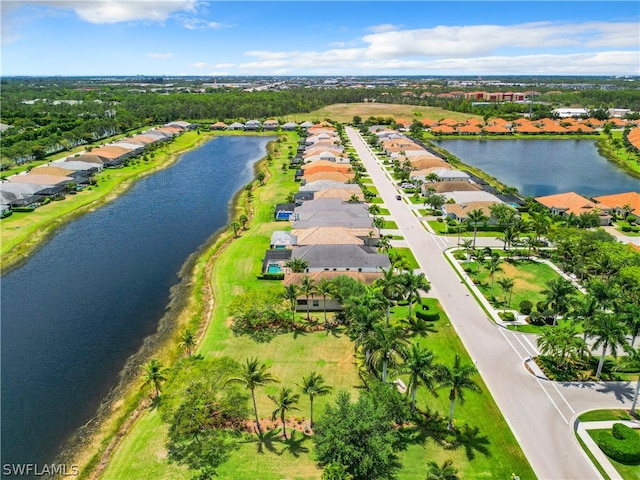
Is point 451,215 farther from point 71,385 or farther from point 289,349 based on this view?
point 71,385

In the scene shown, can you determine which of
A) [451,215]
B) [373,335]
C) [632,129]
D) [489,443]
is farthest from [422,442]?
[632,129]

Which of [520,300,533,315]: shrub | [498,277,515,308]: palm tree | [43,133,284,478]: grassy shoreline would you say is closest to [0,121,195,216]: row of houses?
[43,133,284,478]: grassy shoreline

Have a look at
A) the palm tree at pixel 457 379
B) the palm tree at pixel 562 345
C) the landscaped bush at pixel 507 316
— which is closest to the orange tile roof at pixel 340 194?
the landscaped bush at pixel 507 316

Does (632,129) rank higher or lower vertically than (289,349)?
higher

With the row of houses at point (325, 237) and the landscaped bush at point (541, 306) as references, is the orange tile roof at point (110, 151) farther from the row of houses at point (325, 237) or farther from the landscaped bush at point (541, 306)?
the landscaped bush at point (541, 306)

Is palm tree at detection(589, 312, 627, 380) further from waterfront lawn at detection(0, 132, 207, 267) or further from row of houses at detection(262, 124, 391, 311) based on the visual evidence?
waterfront lawn at detection(0, 132, 207, 267)

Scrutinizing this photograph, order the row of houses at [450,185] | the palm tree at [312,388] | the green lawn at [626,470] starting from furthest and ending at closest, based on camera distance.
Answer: the row of houses at [450,185] → the palm tree at [312,388] → the green lawn at [626,470]
